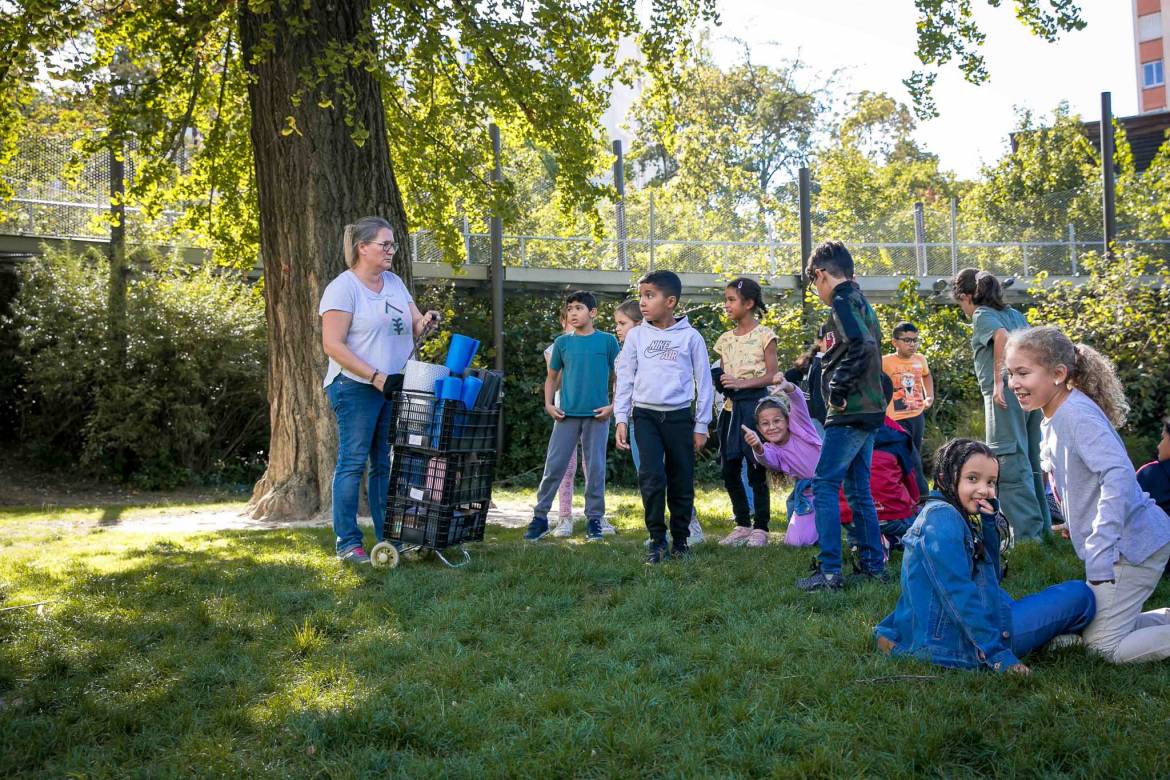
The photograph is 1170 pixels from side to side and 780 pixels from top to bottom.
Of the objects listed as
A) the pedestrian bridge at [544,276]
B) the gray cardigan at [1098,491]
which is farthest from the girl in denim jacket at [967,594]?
the pedestrian bridge at [544,276]

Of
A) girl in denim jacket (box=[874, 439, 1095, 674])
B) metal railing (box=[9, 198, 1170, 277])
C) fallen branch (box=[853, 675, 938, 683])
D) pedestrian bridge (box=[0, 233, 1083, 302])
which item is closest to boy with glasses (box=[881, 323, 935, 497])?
girl in denim jacket (box=[874, 439, 1095, 674])

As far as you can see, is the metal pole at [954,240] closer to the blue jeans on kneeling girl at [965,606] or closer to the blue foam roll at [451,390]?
the blue foam roll at [451,390]

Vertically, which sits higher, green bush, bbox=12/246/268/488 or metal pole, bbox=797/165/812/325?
metal pole, bbox=797/165/812/325

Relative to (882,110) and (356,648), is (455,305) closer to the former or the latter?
(356,648)

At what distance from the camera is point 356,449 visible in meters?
6.14

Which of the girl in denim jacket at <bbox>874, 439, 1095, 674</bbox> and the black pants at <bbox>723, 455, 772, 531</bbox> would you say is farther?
the black pants at <bbox>723, 455, 772, 531</bbox>

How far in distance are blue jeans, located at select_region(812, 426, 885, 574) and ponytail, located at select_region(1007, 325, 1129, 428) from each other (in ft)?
4.35

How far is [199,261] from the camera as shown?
655 inches

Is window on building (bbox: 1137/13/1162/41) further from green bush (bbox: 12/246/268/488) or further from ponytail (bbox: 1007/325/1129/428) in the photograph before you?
ponytail (bbox: 1007/325/1129/428)

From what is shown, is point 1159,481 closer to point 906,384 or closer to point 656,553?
point 656,553

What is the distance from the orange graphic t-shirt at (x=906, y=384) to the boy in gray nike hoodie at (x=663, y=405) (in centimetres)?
293

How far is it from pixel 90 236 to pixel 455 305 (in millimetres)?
5666

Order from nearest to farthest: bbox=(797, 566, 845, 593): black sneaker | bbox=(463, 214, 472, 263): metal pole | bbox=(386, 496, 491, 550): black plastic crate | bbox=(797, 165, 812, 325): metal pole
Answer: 1. bbox=(797, 566, 845, 593): black sneaker
2. bbox=(386, 496, 491, 550): black plastic crate
3. bbox=(463, 214, 472, 263): metal pole
4. bbox=(797, 165, 812, 325): metal pole

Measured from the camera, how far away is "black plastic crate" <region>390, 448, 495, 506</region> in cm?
592
